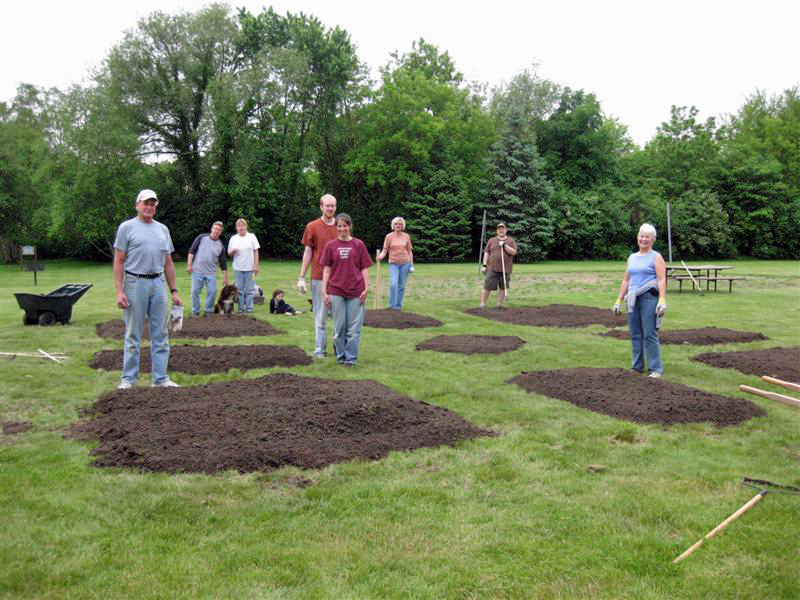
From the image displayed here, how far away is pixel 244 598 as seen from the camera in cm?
308

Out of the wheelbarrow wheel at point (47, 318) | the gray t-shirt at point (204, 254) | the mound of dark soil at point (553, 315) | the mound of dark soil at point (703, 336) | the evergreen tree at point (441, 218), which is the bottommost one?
the mound of dark soil at point (703, 336)

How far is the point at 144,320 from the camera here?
7.02 m

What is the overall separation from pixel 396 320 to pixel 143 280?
624 cm

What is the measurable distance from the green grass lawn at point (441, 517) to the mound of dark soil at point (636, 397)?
256 mm

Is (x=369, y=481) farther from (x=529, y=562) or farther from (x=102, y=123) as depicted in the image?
(x=102, y=123)

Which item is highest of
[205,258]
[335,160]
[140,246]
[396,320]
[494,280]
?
[335,160]

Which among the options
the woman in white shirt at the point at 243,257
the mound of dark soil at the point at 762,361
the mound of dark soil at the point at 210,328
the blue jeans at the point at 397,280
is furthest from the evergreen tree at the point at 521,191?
the mound of dark soil at the point at 762,361

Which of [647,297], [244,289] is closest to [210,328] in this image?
[244,289]

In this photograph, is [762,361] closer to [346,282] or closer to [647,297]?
[647,297]

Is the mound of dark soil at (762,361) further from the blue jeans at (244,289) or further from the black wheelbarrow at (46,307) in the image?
the black wheelbarrow at (46,307)

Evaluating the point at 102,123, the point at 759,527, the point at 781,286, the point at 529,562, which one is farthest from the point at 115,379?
the point at 102,123

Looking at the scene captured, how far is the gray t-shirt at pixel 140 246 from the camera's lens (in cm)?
679

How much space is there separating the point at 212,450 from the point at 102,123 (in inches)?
1386

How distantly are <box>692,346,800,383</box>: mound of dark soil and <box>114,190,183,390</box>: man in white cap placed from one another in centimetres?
694
